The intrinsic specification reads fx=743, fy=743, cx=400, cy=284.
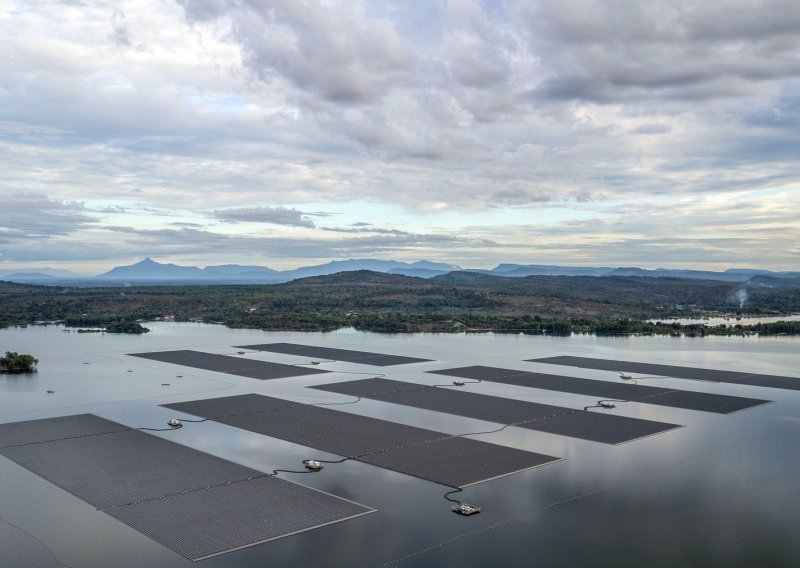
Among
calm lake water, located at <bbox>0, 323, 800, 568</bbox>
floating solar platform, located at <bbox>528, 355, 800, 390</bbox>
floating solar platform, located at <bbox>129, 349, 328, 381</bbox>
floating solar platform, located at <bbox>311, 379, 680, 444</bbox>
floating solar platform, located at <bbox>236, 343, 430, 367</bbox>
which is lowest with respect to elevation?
calm lake water, located at <bbox>0, 323, 800, 568</bbox>

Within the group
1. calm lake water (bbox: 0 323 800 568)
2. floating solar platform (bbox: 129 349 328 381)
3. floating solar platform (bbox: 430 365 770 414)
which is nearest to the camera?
calm lake water (bbox: 0 323 800 568)

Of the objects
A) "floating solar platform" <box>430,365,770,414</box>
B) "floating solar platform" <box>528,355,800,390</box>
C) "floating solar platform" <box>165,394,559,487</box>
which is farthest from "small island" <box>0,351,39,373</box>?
"floating solar platform" <box>528,355,800,390</box>

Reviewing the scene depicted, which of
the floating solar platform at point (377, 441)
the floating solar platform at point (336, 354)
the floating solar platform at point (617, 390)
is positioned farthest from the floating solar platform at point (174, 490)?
the floating solar platform at point (336, 354)

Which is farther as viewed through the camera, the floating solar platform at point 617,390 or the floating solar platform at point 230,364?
the floating solar platform at point 230,364

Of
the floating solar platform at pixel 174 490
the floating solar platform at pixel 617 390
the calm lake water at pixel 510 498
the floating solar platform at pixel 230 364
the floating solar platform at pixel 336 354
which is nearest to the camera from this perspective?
the calm lake water at pixel 510 498

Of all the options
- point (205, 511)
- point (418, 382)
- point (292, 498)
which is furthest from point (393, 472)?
point (418, 382)

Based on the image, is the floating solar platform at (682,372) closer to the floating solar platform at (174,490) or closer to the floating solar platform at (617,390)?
the floating solar platform at (617,390)

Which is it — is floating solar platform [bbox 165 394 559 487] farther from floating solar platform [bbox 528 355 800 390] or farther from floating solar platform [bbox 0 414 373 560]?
floating solar platform [bbox 528 355 800 390]
